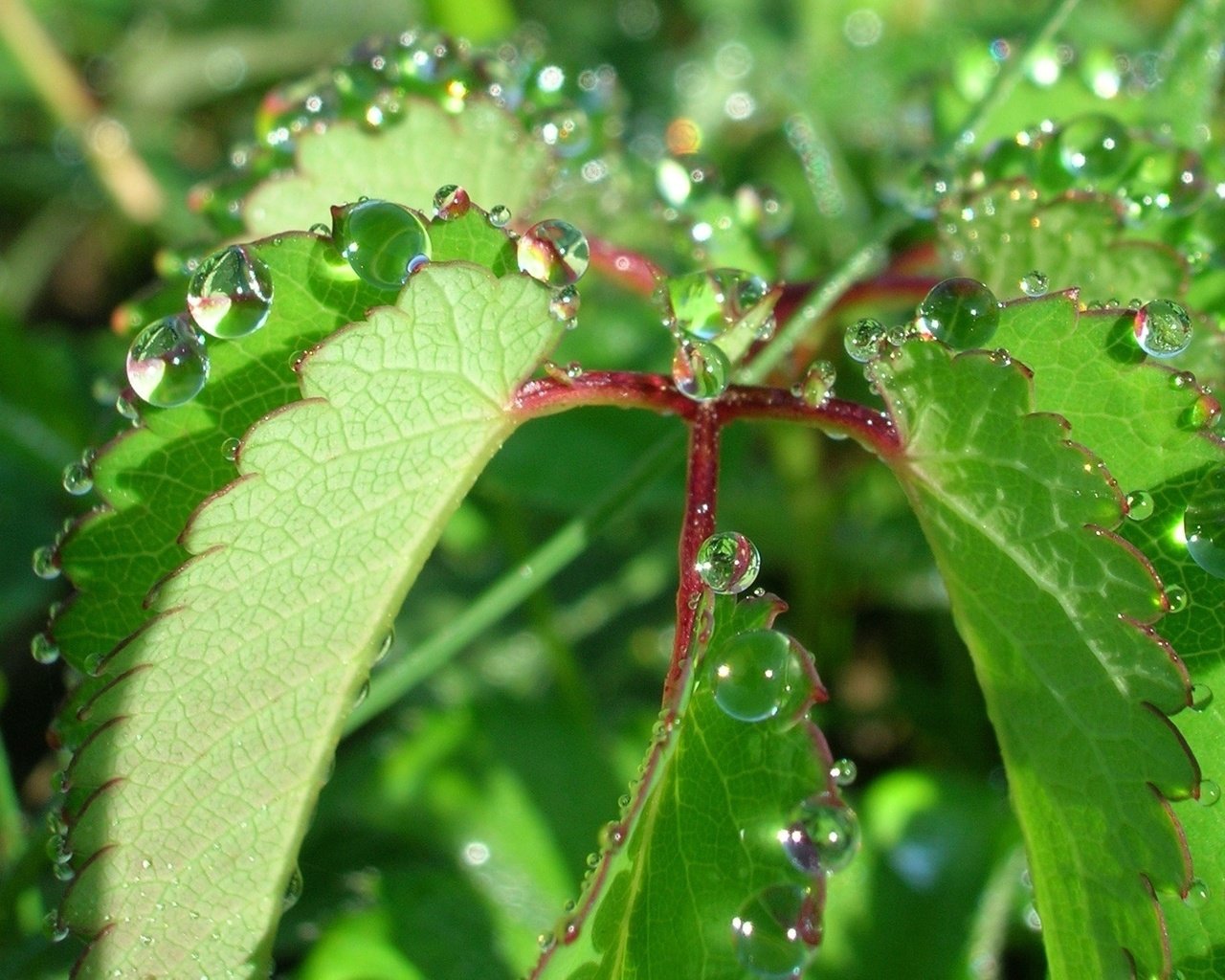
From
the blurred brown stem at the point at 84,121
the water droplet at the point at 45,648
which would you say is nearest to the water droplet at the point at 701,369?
the water droplet at the point at 45,648

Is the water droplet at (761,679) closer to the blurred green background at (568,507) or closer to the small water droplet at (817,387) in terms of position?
the small water droplet at (817,387)

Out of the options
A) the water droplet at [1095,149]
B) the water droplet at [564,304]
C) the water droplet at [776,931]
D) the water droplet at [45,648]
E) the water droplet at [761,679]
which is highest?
the water droplet at [1095,149]

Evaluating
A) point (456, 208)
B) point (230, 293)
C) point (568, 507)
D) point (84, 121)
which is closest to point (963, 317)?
point (456, 208)

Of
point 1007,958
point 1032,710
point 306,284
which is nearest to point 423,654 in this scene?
point 306,284

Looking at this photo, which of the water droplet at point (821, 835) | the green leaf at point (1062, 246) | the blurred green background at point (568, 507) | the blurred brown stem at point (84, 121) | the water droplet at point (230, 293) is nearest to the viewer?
the water droplet at point (821, 835)

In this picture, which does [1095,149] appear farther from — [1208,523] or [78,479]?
[78,479]

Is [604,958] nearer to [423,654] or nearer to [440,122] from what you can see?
[423,654]

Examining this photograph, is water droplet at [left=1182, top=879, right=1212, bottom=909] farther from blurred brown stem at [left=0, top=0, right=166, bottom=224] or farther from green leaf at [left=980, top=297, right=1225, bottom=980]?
blurred brown stem at [left=0, top=0, right=166, bottom=224]
